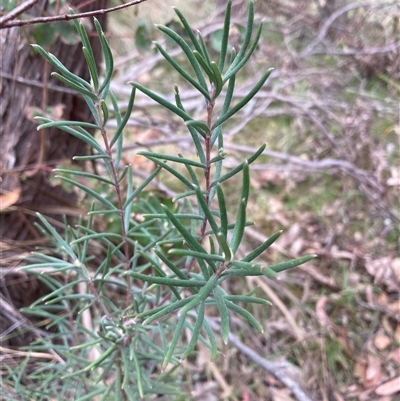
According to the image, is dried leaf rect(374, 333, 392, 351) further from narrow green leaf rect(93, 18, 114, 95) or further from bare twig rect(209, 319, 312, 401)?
narrow green leaf rect(93, 18, 114, 95)

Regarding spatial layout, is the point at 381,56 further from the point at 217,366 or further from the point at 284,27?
the point at 217,366

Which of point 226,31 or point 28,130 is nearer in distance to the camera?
point 226,31

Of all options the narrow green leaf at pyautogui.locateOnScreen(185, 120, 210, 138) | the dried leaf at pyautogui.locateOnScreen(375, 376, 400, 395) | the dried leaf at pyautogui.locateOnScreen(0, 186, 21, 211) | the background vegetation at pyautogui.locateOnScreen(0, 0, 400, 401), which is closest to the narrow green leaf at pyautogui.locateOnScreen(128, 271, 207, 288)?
the narrow green leaf at pyautogui.locateOnScreen(185, 120, 210, 138)

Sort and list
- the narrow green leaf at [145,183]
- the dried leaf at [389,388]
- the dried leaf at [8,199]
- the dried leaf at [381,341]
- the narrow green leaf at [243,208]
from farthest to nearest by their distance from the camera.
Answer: the dried leaf at [381,341] → the dried leaf at [389,388] → the dried leaf at [8,199] → the narrow green leaf at [145,183] → the narrow green leaf at [243,208]

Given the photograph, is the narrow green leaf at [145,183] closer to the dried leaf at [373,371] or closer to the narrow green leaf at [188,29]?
→ the narrow green leaf at [188,29]

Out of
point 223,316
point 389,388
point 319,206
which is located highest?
point 223,316

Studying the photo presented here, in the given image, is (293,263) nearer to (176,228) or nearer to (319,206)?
(176,228)

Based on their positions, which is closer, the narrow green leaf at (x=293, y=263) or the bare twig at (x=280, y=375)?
the narrow green leaf at (x=293, y=263)

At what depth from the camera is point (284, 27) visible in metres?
1.95

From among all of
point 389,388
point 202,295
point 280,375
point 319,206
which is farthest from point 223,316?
point 319,206

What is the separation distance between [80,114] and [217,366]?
2.21ft

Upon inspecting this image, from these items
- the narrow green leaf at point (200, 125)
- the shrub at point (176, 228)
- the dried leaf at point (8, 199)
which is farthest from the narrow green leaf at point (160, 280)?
the dried leaf at point (8, 199)

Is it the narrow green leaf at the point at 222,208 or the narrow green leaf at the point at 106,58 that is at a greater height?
the narrow green leaf at the point at 106,58

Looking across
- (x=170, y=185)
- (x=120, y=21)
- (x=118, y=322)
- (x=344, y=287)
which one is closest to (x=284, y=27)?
(x=120, y=21)
